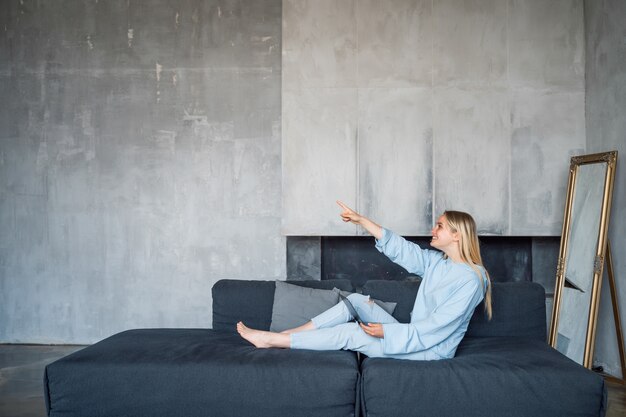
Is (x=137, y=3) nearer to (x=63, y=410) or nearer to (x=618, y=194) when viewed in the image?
(x=63, y=410)

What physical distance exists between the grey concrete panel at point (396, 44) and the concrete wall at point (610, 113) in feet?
4.26

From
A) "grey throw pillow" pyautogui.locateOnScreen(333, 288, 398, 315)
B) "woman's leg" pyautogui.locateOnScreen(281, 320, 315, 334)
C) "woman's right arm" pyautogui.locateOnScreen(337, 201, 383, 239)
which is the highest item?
"woman's right arm" pyautogui.locateOnScreen(337, 201, 383, 239)

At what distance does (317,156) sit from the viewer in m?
5.13

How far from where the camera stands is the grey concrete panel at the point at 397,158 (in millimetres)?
5094

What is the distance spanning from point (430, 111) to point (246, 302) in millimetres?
2409

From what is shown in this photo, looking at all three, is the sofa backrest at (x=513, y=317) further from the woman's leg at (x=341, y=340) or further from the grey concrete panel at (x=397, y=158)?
the grey concrete panel at (x=397, y=158)

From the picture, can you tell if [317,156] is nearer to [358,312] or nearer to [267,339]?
[358,312]

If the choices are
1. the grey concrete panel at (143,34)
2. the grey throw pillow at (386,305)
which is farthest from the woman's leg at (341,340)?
the grey concrete panel at (143,34)

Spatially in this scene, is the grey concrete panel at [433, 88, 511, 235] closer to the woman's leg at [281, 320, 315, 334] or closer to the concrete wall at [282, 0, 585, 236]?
the concrete wall at [282, 0, 585, 236]

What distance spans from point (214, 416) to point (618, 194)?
11.1ft

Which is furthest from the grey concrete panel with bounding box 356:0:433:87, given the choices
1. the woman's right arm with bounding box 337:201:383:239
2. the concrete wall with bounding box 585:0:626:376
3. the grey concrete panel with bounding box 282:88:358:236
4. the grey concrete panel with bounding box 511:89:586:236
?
the woman's right arm with bounding box 337:201:383:239

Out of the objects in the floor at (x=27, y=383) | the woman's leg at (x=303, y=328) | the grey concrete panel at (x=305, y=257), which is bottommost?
the floor at (x=27, y=383)

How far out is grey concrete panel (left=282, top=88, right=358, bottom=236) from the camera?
5.13m

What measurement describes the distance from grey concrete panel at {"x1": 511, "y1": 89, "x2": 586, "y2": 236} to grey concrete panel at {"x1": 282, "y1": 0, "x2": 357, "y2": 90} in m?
1.48
